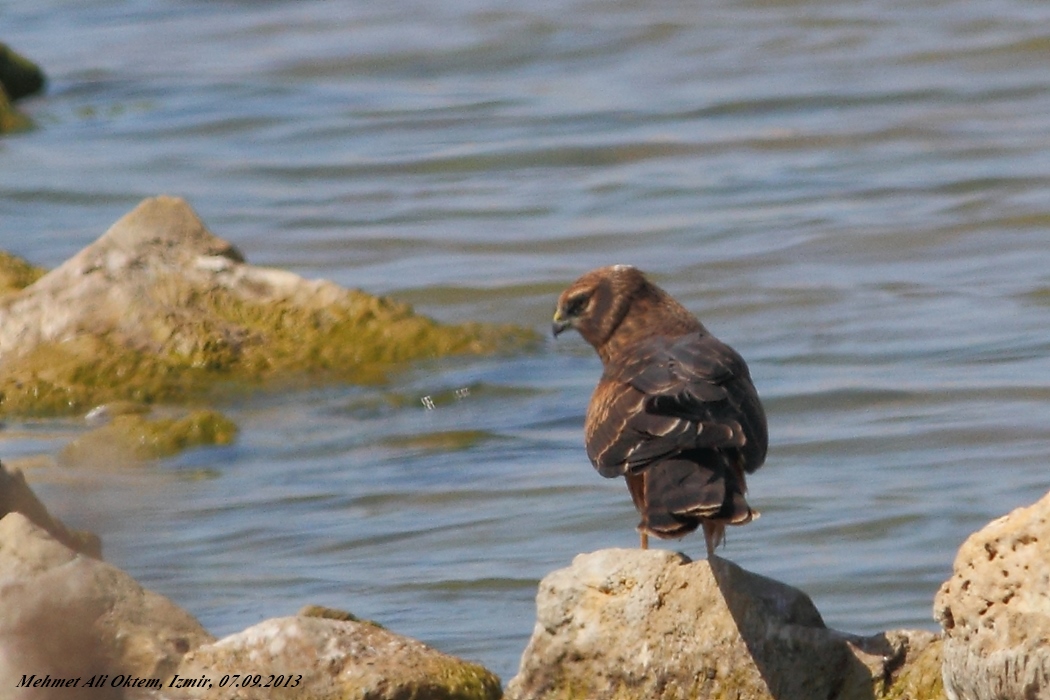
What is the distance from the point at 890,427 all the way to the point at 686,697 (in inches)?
157

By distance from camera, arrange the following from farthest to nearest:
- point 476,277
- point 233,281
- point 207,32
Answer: point 207,32 < point 476,277 < point 233,281

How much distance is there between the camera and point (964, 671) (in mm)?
4199

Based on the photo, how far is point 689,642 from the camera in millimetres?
4820

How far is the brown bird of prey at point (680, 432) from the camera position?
189 inches

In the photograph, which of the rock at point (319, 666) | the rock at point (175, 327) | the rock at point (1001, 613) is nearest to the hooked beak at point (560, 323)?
the rock at point (319, 666)

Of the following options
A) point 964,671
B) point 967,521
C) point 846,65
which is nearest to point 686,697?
point 964,671

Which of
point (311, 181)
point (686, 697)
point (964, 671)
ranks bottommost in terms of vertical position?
point (311, 181)

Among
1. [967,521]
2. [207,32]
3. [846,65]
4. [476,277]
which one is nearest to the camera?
[967,521]

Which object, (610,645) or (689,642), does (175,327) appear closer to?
(610,645)

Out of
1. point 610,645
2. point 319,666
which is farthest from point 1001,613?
point 319,666

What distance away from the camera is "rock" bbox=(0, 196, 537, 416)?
962cm

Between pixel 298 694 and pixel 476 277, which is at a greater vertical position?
pixel 298 694

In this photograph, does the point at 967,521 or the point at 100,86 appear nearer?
the point at 967,521

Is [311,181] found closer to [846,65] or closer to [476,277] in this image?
[476,277]
